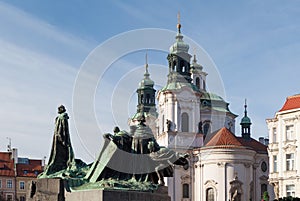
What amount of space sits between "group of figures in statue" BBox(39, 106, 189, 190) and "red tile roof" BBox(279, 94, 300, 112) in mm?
25058

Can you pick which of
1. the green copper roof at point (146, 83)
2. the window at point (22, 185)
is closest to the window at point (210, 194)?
the green copper roof at point (146, 83)

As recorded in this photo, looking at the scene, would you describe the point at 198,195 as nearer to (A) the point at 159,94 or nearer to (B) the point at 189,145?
(B) the point at 189,145

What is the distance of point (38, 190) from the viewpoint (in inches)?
979

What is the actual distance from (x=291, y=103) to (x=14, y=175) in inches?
1415

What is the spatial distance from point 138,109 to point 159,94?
7235 millimetres

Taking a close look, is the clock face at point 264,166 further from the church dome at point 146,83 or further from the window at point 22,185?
the window at point 22,185

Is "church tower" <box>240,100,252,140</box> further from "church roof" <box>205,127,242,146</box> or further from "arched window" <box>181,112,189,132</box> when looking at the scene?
"arched window" <box>181,112,189,132</box>

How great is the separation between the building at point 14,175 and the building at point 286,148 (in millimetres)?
31342

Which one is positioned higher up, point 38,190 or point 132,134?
point 132,134

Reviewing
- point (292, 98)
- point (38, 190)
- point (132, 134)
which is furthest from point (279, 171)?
point (38, 190)

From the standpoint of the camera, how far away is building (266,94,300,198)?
4912 centimetres

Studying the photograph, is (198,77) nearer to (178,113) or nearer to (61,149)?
(178,113)

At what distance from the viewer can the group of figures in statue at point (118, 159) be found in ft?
84.6

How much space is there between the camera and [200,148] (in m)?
71.3
